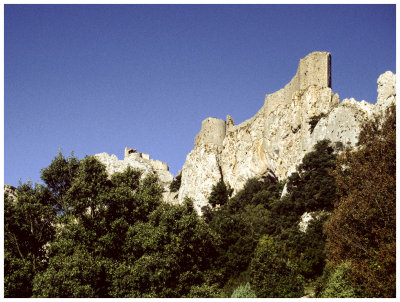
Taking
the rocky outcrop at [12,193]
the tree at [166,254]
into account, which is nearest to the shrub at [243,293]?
the tree at [166,254]

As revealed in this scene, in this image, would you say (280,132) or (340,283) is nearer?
(340,283)

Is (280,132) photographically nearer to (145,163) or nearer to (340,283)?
(145,163)

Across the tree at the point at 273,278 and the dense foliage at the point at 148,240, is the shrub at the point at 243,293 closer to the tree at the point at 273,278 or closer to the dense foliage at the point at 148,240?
the dense foliage at the point at 148,240

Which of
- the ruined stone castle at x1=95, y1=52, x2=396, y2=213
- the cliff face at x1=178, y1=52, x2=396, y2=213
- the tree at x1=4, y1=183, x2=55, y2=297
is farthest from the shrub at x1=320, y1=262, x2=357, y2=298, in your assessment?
the cliff face at x1=178, y1=52, x2=396, y2=213

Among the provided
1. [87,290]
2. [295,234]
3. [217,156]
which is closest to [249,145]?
Answer: [217,156]

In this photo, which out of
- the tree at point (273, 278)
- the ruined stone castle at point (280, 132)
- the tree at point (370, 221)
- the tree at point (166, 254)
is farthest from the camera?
the ruined stone castle at point (280, 132)

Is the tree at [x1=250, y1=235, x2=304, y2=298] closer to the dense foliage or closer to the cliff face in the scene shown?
the dense foliage

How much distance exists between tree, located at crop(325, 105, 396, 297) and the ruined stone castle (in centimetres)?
1527

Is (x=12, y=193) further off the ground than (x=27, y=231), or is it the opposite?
(x=12, y=193)

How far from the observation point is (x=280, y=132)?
2037 inches

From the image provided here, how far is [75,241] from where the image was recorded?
18.2 meters

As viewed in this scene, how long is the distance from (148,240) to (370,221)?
835 centimetres

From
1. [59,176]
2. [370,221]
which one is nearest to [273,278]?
[370,221]

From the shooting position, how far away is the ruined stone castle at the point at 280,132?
41.9 meters
